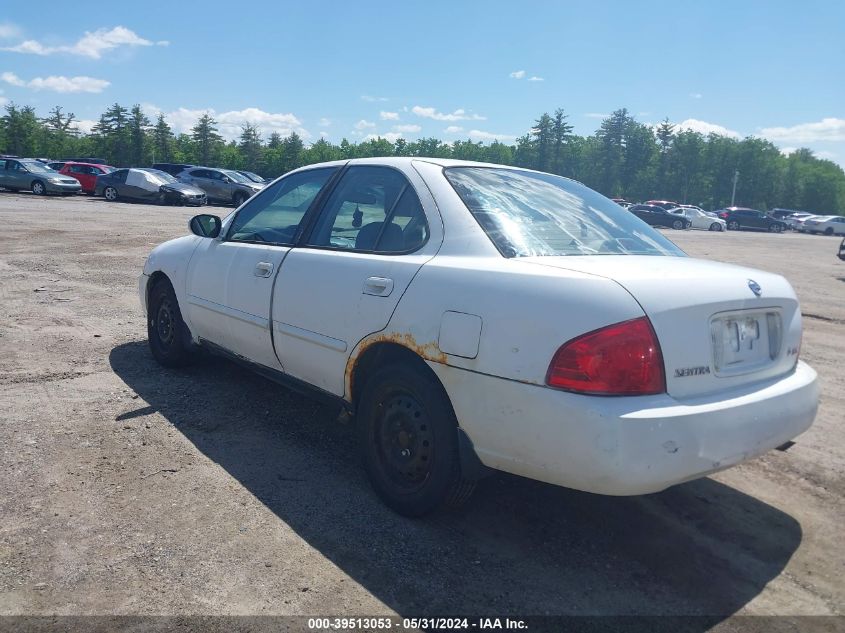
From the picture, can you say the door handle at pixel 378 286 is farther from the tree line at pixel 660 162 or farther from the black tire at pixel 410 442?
the tree line at pixel 660 162

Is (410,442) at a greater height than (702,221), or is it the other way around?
(702,221)

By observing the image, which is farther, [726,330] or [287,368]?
[287,368]

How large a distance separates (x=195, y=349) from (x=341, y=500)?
2.29 m

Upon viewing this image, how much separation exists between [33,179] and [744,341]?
109 ft

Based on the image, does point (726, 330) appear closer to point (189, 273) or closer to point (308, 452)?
point (308, 452)

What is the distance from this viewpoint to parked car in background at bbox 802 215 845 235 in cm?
5200

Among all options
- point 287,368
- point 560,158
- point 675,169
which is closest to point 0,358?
point 287,368

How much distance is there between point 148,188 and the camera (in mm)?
28547

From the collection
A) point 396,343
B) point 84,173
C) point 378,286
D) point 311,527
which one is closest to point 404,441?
point 396,343

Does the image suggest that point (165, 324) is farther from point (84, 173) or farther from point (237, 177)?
point (84, 173)

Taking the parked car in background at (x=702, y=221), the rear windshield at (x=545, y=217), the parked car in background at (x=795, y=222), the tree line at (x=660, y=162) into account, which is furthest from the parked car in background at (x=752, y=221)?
the rear windshield at (x=545, y=217)

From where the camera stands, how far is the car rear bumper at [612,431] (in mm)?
2471

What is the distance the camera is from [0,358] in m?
5.55

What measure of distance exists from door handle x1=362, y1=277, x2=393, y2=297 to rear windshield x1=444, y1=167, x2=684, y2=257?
523mm
